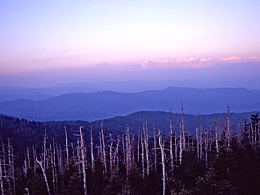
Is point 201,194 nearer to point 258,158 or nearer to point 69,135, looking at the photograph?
point 258,158

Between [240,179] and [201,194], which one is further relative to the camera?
[240,179]

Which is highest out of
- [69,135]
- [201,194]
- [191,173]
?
[201,194]

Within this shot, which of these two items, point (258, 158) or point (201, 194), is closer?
point (201, 194)

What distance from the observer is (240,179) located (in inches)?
936

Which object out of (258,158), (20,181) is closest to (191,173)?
(258,158)

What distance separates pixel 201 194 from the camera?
18312 millimetres

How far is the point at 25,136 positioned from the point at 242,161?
11284cm

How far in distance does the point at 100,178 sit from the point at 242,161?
63.5ft

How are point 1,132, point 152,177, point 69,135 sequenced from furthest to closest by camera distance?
point 69,135 < point 1,132 < point 152,177

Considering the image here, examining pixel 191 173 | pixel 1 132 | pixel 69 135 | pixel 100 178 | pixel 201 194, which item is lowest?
pixel 69 135

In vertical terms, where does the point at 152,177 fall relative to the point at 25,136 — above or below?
above

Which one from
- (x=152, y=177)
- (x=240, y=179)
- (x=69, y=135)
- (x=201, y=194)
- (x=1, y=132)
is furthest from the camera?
(x=69, y=135)

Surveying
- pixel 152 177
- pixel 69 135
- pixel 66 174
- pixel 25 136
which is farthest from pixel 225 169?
pixel 69 135

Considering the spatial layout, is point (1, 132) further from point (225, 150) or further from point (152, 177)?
point (225, 150)
